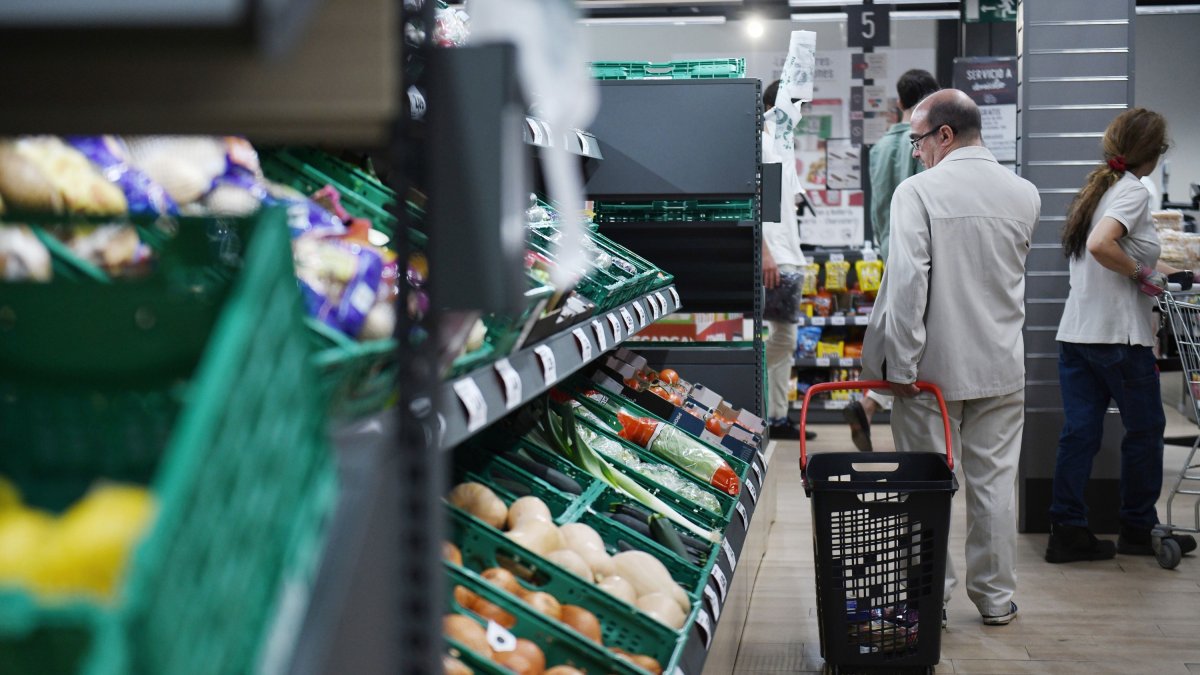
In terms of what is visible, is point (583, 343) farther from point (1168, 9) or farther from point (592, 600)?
point (1168, 9)

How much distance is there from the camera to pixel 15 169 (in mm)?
1181

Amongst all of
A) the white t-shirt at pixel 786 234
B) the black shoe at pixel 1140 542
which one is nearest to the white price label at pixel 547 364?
the black shoe at pixel 1140 542

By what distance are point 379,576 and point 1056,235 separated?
15.8 ft

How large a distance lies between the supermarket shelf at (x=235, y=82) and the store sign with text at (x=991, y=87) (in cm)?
823

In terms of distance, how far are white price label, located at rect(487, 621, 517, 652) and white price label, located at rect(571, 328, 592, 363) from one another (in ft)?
2.47

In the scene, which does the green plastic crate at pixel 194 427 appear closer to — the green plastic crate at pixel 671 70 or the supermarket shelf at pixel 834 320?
the green plastic crate at pixel 671 70

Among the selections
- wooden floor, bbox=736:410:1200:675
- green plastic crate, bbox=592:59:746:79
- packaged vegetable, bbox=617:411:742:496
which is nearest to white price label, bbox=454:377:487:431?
packaged vegetable, bbox=617:411:742:496

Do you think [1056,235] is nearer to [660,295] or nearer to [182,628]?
[660,295]

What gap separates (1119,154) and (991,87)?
13.5 ft

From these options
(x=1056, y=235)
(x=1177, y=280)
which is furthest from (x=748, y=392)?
(x=1177, y=280)

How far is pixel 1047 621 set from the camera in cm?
390

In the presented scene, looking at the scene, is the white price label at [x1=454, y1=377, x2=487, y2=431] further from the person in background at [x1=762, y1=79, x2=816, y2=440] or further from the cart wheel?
the person in background at [x1=762, y1=79, x2=816, y2=440]

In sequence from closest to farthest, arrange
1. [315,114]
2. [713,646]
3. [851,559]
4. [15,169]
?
[315,114], [15,169], [713,646], [851,559]

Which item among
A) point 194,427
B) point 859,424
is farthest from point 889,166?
point 194,427
